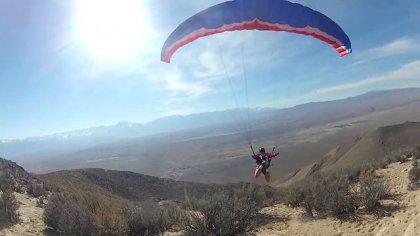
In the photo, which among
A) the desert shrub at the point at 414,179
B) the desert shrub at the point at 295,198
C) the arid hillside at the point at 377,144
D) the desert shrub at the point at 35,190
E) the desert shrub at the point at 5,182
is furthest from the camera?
the arid hillside at the point at 377,144

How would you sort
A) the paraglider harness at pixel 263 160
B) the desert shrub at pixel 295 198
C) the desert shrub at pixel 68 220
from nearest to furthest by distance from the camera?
1. the desert shrub at pixel 68 220
2. the paraglider harness at pixel 263 160
3. the desert shrub at pixel 295 198

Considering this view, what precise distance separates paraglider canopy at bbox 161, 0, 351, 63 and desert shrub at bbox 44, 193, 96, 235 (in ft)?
17.0

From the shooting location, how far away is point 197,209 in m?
12.1

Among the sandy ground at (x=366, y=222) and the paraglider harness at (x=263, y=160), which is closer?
the sandy ground at (x=366, y=222)

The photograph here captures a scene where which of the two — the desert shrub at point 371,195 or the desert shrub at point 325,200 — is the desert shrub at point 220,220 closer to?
the desert shrub at point 325,200

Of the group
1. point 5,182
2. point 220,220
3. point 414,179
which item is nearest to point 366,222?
point 220,220

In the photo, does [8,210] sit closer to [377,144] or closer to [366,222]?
[366,222]

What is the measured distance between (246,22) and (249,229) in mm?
5661

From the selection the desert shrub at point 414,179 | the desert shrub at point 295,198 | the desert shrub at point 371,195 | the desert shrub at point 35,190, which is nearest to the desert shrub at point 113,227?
the desert shrub at point 35,190

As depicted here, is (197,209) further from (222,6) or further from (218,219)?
(222,6)

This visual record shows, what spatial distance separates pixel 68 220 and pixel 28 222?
1423 mm

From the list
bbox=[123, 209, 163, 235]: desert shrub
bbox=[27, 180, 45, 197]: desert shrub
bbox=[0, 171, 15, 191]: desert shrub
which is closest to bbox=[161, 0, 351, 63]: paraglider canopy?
bbox=[123, 209, 163, 235]: desert shrub

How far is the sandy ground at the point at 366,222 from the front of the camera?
927 cm

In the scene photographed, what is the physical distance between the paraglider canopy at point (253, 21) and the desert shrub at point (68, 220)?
5.19 m
